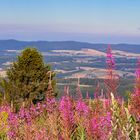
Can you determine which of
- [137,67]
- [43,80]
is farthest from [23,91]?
[137,67]

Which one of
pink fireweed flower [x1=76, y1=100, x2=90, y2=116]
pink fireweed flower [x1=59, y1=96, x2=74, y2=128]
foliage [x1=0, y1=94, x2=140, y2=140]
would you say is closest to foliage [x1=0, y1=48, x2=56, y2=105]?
pink fireweed flower [x1=76, y1=100, x2=90, y2=116]

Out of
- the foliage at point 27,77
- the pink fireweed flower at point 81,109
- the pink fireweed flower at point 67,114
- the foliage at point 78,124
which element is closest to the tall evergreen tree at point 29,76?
the foliage at point 27,77

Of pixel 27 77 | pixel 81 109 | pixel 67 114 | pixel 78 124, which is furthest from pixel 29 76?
pixel 67 114

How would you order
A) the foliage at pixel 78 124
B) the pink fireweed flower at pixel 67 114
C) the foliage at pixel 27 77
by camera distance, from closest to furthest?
1. the foliage at pixel 78 124
2. the pink fireweed flower at pixel 67 114
3. the foliage at pixel 27 77

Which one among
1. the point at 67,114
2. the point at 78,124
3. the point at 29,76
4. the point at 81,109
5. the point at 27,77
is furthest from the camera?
the point at 27,77

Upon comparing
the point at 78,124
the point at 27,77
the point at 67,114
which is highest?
the point at 67,114

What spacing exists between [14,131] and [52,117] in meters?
0.60

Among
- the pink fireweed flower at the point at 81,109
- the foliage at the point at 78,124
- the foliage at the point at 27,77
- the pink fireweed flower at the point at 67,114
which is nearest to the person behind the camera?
the foliage at the point at 78,124

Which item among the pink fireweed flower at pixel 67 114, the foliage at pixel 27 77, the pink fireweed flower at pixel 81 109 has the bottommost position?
the foliage at pixel 27 77

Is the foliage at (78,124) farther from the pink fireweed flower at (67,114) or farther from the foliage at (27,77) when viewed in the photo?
the foliage at (27,77)

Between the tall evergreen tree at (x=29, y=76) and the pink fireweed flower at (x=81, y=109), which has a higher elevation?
the pink fireweed flower at (x=81, y=109)

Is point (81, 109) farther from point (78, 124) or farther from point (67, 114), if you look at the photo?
point (67, 114)

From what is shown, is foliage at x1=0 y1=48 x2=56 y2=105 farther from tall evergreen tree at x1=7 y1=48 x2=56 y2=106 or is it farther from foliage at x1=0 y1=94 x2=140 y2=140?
foliage at x1=0 y1=94 x2=140 y2=140

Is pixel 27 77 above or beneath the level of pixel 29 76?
beneath
